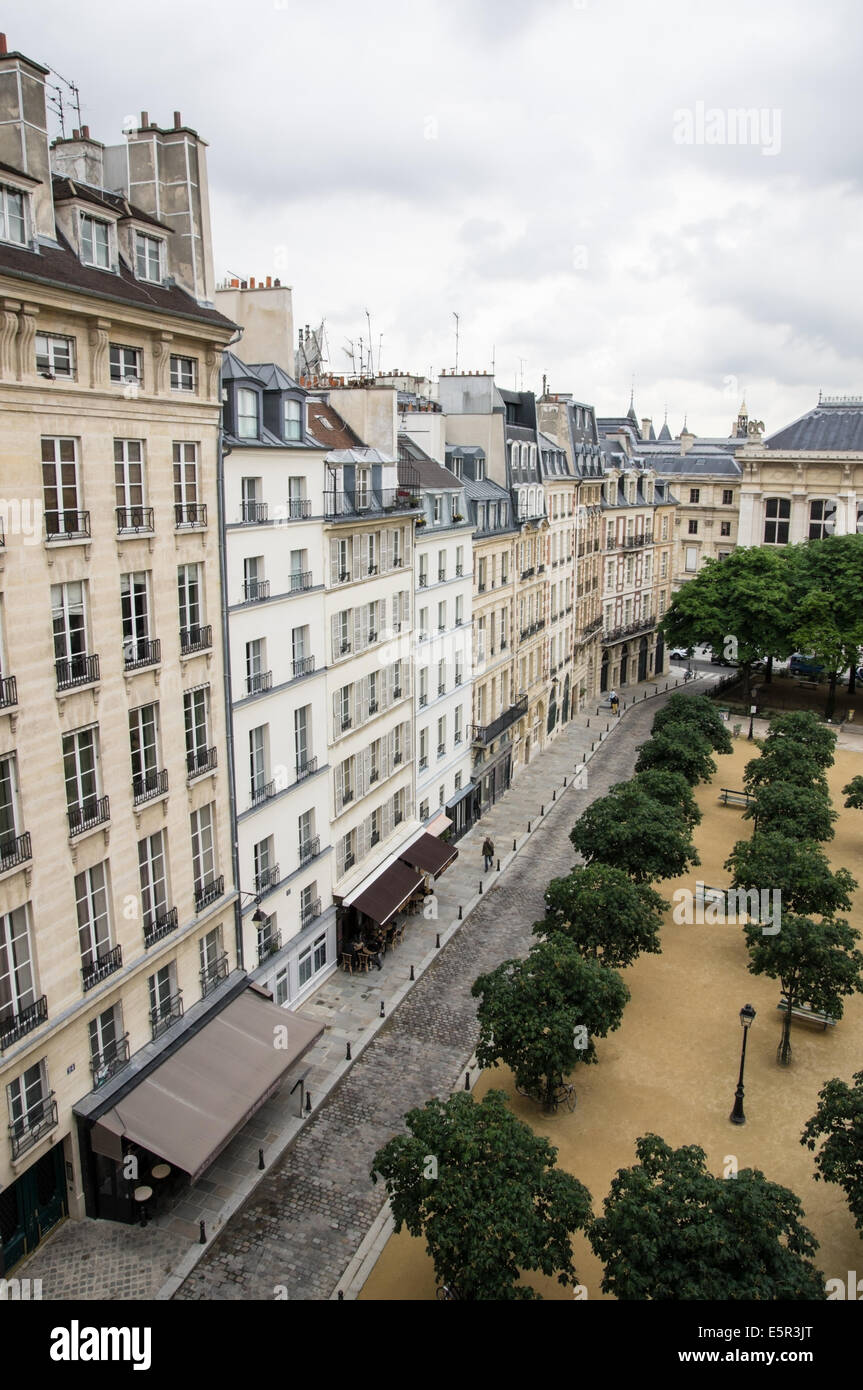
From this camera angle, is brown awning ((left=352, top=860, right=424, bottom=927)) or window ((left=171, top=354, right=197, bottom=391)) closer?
window ((left=171, top=354, right=197, bottom=391))

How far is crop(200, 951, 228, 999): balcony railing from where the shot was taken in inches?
1001

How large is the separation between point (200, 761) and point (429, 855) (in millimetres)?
15325

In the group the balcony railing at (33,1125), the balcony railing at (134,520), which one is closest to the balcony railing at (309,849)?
the balcony railing at (33,1125)

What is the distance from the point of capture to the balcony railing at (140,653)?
2170cm

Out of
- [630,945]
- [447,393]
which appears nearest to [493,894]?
[630,945]

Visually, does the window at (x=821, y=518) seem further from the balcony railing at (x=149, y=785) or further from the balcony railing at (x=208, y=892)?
the balcony railing at (x=149, y=785)

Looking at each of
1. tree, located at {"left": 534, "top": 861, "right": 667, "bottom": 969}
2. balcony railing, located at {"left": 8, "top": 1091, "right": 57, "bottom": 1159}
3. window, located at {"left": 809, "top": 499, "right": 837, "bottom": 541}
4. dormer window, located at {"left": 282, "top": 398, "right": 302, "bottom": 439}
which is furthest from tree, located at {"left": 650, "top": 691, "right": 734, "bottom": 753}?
window, located at {"left": 809, "top": 499, "right": 837, "bottom": 541}

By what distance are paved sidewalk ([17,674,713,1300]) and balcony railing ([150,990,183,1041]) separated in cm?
369

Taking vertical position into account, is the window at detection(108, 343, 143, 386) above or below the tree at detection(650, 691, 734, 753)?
above

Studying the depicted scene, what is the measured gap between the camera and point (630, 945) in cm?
2922

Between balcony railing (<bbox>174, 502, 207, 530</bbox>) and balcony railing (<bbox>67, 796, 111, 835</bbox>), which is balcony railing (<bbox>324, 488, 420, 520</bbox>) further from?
balcony railing (<bbox>67, 796, 111, 835</bbox>)

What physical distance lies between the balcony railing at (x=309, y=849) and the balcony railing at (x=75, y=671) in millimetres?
11520

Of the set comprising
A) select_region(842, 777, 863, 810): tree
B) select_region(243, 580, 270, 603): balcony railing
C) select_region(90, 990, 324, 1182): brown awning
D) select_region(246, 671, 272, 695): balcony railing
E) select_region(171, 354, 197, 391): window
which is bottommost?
select_region(90, 990, 324, 1182): brown awning

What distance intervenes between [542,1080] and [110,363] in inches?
811
